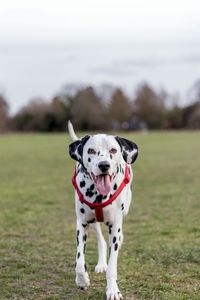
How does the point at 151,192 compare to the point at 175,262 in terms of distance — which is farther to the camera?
the point at 151,192

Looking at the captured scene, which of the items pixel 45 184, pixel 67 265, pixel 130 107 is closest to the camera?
pixel 67 265

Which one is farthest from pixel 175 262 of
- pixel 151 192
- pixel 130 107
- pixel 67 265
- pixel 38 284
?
pixel 130 107

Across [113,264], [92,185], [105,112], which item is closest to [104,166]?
[92,185]

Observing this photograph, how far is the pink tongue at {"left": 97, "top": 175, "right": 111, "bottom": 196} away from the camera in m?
5.12

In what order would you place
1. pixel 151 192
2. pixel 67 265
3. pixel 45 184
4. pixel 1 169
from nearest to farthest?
pixel 67 265
pixel 151 192
pixel 45 184
pixel 1 169

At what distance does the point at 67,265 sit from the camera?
6.94m

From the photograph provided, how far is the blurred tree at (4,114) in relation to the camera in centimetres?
10212

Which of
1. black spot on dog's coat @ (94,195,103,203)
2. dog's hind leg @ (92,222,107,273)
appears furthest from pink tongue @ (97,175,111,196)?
dog's hind leg @ (92,222,107,273)

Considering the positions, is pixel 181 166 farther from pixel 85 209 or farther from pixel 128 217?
pixel 85 209

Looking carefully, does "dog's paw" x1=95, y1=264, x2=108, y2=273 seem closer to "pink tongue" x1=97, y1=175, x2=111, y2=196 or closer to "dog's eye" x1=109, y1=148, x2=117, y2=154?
"pink tongue" x1=97, y1=175, x2=111, y2=196

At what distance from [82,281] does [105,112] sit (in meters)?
91.5

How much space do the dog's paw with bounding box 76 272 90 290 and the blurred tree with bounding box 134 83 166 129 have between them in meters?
102

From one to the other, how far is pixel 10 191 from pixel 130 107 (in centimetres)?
9407

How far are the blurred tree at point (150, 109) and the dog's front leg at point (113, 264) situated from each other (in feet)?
334
